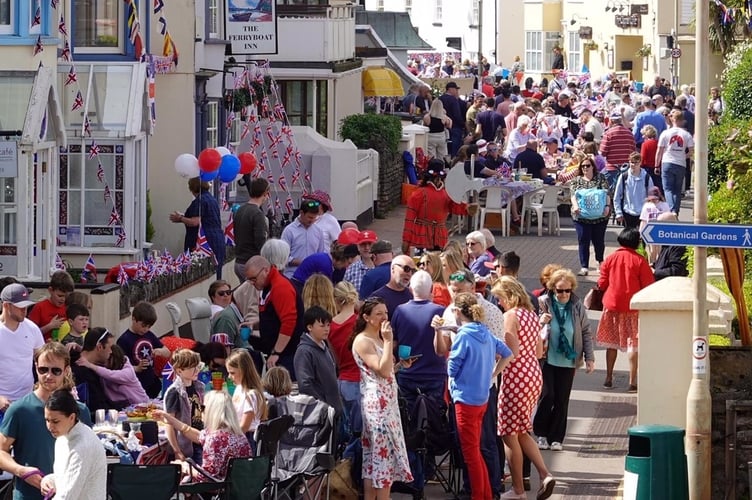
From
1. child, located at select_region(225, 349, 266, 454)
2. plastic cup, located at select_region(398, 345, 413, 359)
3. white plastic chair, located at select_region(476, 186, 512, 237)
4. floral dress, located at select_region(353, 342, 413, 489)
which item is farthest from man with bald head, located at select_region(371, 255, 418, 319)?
white plastic chair, located at select_region(476, 186, 512, 237)

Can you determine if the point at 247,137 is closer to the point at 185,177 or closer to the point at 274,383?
the point at 185,177

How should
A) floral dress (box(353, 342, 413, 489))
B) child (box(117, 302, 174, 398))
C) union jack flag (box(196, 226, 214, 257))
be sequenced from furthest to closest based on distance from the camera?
union jack flag (box(196, 226, 214, 257)), child (box(117, 302, 174, 398)), floral dress (box(353, 342, 413, 489))

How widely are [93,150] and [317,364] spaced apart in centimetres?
901

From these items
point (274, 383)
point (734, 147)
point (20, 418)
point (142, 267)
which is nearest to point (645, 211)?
point (734, 147)

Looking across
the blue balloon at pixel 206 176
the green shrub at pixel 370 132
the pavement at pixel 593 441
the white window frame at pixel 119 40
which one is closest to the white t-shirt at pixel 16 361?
the pavement at pixel 593 441

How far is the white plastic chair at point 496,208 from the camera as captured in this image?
89.8 feet

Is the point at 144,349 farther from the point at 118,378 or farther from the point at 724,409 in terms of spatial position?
the point at 724,409

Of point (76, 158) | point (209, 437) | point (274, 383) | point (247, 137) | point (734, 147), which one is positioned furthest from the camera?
point (247, 137)

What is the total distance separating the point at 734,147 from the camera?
1675 cm

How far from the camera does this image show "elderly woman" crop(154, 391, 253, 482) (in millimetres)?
11156

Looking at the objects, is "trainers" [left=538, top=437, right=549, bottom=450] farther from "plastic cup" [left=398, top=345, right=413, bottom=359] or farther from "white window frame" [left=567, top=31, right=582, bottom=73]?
"white window frame" [left=567, top=31, right=582, bottom=73]

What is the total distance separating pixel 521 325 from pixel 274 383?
7.02 ft

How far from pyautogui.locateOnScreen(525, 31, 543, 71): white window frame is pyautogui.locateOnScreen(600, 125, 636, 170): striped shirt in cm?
5686

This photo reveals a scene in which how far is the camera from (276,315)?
1455 centimetres
